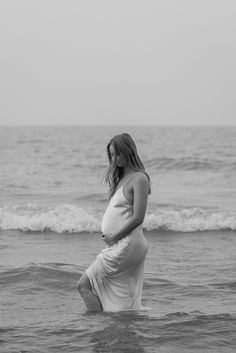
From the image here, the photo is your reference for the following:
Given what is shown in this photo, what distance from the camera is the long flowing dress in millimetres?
5961

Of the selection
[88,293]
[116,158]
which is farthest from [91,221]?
[116,158]

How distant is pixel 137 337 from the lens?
600cm

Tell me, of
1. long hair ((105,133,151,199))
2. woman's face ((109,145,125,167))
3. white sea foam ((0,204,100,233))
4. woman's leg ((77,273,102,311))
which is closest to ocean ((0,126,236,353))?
white sea foam ((0,204,100,233))

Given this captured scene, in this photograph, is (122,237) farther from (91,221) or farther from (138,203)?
(91,221)

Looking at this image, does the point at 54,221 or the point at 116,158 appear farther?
the point at 54,221

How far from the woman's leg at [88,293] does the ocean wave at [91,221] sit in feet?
24.8

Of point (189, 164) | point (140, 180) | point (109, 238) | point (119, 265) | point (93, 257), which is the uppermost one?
point (140, 180)

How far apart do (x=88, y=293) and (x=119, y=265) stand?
471mm

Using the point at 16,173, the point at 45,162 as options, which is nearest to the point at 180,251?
the point at 16,173

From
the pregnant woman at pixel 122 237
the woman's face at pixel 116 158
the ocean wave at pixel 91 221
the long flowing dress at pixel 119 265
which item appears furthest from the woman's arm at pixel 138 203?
the ocean wave at pixel 91 221

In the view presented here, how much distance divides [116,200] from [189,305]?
2.12m

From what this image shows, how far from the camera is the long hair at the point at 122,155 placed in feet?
19.2

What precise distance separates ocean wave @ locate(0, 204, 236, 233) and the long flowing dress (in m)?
7.69

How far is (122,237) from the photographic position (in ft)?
19.5
